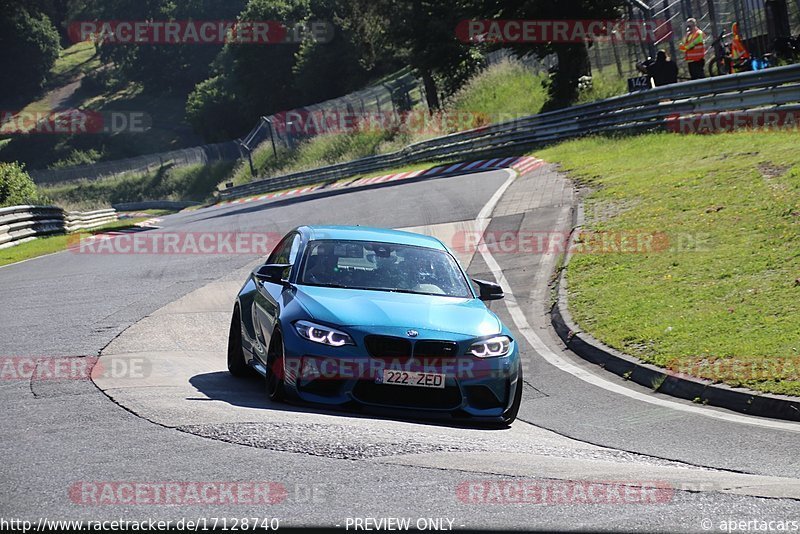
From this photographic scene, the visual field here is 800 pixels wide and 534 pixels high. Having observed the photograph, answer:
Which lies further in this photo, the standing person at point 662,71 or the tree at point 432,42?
the tree at point 432,42

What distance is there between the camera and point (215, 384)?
31.6 ft

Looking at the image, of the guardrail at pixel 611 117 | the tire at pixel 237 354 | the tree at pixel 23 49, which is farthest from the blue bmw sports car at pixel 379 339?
the tree at pixel 23 49

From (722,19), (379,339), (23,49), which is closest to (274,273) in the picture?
(379,339)

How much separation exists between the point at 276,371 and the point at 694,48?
21.2m

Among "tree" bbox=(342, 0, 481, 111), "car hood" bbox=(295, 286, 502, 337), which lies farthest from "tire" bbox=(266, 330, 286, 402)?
"tree" bbox=(342, 0, 481, 111)

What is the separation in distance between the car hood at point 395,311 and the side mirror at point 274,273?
0.29 metres

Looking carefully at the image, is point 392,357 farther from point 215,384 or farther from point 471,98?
point 471,98

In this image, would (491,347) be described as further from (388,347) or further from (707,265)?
(707,265)

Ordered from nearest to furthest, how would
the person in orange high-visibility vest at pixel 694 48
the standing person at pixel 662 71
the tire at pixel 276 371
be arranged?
the tire at pixel 276 371, the person in orange high-visibility vest at pixel 694 48, the standing person at pixel 662 71

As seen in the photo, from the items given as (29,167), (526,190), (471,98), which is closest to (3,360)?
(526,190)

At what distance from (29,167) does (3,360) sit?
328ft

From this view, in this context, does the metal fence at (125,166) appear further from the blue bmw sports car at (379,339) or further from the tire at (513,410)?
the tire at (513,410)

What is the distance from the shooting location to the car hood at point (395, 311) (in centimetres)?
841

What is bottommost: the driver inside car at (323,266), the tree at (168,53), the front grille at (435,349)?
the front grille at (435,349)
